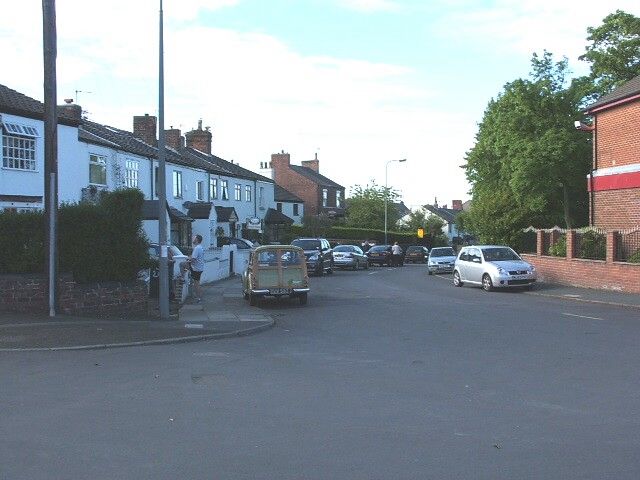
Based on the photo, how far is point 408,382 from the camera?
932 cm

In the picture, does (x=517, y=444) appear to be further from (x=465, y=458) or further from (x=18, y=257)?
(x=18, y=257)

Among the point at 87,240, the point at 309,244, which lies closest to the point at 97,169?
the point at 309,244

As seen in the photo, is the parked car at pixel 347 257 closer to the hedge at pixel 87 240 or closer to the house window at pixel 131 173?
the house window at pixel 131 173

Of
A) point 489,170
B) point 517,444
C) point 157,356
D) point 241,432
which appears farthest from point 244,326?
point 489,170

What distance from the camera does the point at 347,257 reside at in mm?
42375

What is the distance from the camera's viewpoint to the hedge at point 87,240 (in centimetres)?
1664

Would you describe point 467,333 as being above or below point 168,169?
below

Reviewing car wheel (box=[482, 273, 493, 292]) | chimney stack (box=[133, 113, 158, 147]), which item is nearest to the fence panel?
car wheel (box=[482, 273, 493, 292])

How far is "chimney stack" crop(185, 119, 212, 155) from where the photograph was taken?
188 ft

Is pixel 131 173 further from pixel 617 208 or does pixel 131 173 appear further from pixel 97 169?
pixel 617 208

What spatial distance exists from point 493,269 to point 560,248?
389 cm

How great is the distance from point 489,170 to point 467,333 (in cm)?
3094

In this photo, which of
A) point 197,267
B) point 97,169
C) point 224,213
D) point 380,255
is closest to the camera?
point 197,267

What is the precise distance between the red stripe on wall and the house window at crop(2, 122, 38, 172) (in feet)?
73.4
